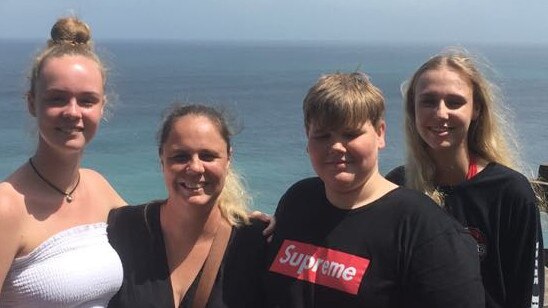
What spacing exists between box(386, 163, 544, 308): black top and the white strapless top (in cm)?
199

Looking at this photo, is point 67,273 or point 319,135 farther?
point 67,273

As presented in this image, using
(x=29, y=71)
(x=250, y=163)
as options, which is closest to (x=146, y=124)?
(x=250, y=163)

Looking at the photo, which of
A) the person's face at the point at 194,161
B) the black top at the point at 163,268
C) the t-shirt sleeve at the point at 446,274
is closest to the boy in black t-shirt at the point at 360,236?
the t-shirt sleeve at the point at 446,274

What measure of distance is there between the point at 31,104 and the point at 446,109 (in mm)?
2361

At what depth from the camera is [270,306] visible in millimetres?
3301

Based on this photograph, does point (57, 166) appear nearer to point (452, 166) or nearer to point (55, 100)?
point (55, 100)

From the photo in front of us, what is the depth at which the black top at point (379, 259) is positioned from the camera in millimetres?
2836

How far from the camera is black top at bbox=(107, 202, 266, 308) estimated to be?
342 centimetres

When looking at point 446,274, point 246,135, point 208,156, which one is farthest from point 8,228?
point 246,135

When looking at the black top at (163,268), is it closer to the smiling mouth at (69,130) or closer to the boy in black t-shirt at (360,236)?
the boy in black t-shirt at (360,236)

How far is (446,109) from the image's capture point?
3.82 m

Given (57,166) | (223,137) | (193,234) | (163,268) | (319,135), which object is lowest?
(163,268)

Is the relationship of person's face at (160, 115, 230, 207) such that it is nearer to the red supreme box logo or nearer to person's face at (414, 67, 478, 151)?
the red supreme box logo

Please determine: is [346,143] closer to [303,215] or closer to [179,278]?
[303,215]
